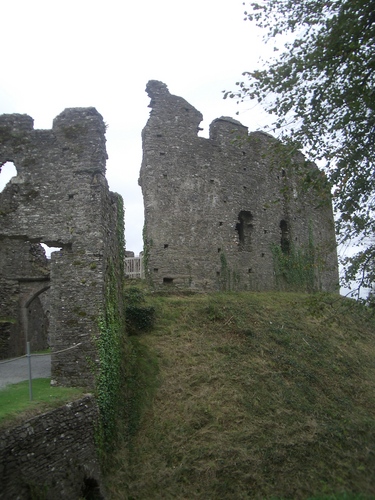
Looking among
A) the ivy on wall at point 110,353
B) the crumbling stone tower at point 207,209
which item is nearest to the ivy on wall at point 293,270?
the crumbling stone tower at point 207,209

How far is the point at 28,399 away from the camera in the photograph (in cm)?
966

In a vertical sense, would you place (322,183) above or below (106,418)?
above

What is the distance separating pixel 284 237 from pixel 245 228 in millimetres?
2850

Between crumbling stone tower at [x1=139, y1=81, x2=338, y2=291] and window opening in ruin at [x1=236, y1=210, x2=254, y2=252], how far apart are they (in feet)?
0.15

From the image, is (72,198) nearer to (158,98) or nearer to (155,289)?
(155,289)

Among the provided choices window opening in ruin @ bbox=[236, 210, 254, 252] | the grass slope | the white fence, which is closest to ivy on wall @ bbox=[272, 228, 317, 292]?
window opening in ruin @ bbox=[236, 210, 254, 252]

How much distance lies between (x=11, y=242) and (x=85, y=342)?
28.2 ft

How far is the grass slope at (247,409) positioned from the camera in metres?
9.89

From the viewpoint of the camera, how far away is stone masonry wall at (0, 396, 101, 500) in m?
8.02

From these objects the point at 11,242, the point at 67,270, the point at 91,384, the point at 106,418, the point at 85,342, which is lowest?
the point at 106,418

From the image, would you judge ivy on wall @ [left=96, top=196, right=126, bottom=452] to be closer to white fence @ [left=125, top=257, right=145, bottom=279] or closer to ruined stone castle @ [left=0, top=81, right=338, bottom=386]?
ruined stone castle @ [left=0, top=81, right=338, bottom=386]

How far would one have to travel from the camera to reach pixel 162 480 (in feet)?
32.4

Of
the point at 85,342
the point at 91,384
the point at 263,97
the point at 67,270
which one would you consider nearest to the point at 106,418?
the point at 91,384

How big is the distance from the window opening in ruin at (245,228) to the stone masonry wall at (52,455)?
517 inches
